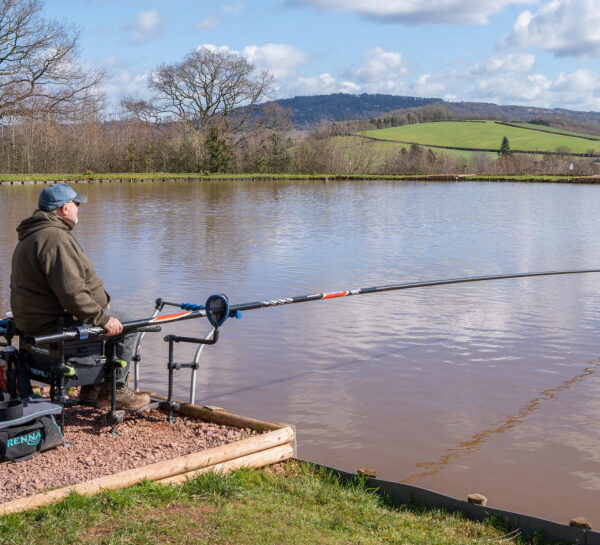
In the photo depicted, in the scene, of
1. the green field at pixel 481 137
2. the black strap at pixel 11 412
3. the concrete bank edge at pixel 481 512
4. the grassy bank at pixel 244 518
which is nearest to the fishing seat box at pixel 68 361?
the black strap at pixel 11 412

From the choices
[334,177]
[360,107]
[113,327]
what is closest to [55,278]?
[113,327]

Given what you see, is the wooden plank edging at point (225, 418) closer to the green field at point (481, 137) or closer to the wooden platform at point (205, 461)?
the wooden platform at point (205, 461)

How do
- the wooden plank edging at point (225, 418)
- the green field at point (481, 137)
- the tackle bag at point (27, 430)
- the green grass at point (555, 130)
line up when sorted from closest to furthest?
the tackle bag at point (27, 430), the wooden plank edging at point (225, 418), the green field at point (481, 137), the green grass at point (555, 130)

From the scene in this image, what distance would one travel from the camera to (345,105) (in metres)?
180

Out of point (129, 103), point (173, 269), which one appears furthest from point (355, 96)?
point (173, 269)

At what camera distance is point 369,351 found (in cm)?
895

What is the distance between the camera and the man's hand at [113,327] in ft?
16.8

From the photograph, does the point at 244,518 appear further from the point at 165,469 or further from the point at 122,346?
the point at 122,346

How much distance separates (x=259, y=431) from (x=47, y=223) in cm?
184

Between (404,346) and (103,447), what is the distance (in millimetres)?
4780

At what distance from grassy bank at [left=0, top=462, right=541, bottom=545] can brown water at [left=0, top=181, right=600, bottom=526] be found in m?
1.00

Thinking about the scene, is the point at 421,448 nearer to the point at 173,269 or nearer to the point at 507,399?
the point at 507,399

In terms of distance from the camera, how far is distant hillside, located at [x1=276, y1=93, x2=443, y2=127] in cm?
16825

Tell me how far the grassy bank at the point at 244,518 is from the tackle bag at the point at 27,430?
0.82 m
